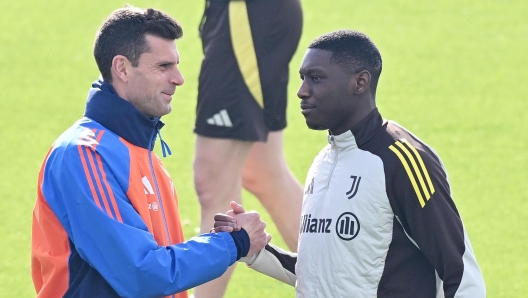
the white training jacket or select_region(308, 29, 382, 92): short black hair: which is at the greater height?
select_region(308, 29, 382, 92): short black hair

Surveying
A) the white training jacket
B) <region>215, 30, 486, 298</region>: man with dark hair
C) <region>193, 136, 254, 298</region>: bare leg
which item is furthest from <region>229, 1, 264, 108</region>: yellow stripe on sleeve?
the white training jacket

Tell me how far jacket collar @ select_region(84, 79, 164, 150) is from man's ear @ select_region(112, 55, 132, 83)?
0.05 metres

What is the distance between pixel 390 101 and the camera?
1051cm

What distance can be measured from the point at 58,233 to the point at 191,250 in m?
0.45

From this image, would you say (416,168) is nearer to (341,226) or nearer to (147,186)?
(341,226)

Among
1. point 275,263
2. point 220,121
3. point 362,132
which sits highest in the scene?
point 362,132

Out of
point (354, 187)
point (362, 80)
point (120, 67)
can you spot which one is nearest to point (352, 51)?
point (362, 80)

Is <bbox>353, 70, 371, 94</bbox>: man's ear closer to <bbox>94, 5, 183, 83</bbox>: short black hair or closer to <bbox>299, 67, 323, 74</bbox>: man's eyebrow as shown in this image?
<bbox>299, 67, 323, 74</bbox>: man's eyebrow

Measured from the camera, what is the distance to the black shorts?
217 inches

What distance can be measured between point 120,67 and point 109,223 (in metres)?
0.60

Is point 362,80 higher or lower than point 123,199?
higher

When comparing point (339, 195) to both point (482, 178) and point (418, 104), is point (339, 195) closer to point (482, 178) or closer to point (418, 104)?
point (482, 178)

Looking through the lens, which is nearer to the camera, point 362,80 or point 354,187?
point 354,187

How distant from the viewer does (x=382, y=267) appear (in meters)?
3.50
